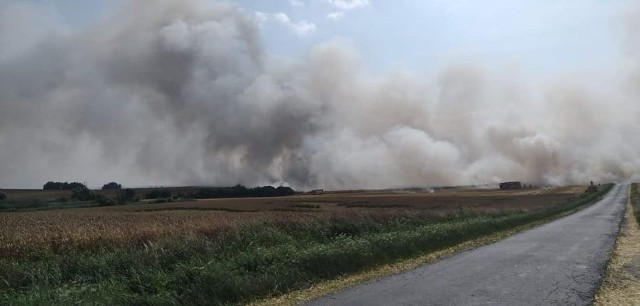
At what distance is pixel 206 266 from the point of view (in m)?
11.1

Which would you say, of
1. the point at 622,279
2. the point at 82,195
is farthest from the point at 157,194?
the point at 622,279

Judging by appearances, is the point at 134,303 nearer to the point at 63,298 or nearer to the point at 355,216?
the point at 63,298

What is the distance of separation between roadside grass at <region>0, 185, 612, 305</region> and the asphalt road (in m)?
1.59

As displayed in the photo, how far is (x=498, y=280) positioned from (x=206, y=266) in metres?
6.58

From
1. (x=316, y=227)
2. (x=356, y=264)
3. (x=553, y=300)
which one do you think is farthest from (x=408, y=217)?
(x=553, y=300)

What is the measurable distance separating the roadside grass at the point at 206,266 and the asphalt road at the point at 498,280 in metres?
1.59

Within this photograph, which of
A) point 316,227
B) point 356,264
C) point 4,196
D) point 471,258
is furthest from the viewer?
point 4,196

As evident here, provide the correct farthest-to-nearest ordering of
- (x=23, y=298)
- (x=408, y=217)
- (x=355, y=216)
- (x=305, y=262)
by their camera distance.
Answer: (x=408, y=217), (x=355, y=216), (x=305, y=262), (x=23, y=298)

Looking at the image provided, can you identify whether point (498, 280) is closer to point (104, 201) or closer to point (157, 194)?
point (104, 201)

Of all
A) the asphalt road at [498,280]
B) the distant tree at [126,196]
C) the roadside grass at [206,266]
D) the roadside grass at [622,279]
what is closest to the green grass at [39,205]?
the distant tree at [126,196]

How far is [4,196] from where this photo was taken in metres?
78.2

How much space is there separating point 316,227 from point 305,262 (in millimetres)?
5326

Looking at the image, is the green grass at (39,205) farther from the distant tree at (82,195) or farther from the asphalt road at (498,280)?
the asphalt road at (498,280)

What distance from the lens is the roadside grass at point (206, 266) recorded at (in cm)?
943
